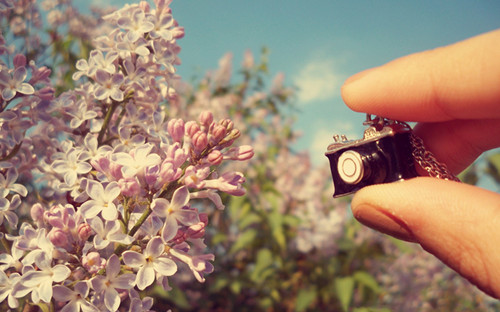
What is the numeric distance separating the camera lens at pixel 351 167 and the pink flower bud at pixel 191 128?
0.85 feet

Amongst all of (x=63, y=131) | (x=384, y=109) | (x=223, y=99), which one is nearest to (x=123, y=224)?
(x=63, y=131)

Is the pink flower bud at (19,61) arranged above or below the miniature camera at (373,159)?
above

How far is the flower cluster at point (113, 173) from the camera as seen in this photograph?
2.12ft

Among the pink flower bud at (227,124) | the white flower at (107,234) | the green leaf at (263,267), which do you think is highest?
the pink flower bud at (227,124)

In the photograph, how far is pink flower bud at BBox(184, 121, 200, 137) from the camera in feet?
2.26

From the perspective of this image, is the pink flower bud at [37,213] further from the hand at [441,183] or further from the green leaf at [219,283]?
the green leaf at [219,283]

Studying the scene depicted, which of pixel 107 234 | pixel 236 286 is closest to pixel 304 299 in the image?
pixel 236 286

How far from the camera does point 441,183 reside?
640 mm

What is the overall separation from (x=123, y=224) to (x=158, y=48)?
1.24 feet

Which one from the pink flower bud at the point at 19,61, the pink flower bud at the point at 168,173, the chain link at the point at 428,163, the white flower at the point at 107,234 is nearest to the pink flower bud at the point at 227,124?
the pink flower bud at the point at 168,173

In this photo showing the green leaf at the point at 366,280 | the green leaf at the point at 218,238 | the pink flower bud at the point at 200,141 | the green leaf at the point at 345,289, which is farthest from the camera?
the green leaf at the point at 218,238

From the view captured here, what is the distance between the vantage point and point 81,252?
2.28 ft

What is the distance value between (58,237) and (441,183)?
58 cm

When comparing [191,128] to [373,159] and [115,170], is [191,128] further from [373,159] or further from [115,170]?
[373,159]
